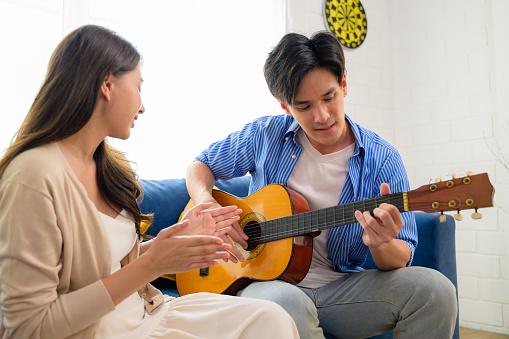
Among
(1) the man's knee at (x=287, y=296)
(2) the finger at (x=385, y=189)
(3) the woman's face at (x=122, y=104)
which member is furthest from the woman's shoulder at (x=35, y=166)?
(2) the finger at (x=385, y=189)

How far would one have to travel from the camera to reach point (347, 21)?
363 cm

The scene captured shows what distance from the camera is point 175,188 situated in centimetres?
230

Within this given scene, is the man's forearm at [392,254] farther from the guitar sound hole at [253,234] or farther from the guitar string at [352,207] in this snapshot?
the guitar sound hole at [253,234]

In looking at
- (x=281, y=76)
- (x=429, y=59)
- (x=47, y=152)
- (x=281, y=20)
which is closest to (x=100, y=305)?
(x=47, y=152)

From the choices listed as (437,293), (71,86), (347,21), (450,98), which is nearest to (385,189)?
(437,293)

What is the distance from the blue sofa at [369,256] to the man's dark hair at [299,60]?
74cm

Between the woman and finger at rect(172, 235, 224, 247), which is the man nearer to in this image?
the woman

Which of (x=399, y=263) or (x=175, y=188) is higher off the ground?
(x=175, y=188)

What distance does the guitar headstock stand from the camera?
1.21 m

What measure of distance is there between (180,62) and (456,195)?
Answer: 2181 millimetres

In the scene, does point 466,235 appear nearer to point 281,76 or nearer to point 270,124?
point 270,124

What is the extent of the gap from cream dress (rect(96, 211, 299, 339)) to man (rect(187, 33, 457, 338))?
29 cm

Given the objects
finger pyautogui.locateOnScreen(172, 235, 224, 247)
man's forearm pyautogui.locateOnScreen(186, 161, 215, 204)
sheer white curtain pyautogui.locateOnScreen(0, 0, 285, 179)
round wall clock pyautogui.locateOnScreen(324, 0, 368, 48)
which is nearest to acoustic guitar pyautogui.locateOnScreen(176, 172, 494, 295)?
man's forearm pyautogui.locateOnScreen(186, 161, 215, 204)

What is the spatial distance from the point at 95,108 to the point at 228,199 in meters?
0.89
